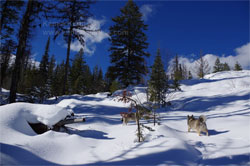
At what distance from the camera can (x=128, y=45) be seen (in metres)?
15.6

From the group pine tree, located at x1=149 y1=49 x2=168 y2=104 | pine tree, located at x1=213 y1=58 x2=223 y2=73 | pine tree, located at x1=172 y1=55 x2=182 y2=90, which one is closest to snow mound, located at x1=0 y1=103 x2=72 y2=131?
pine tree, located at x1=149 y1=49 x2=168 y2=104

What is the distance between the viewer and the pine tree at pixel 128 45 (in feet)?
50.0

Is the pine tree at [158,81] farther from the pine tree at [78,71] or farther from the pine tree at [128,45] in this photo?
the pine tree at [78,71]

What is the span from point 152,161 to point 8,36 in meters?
17.4

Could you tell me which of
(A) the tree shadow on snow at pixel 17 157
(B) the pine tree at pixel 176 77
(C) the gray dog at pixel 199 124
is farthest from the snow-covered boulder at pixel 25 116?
(B) the pine tree at pixel 176 77

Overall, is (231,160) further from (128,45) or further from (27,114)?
(128,45)

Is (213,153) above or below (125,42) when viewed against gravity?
below

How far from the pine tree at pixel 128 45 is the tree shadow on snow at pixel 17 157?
513 inches

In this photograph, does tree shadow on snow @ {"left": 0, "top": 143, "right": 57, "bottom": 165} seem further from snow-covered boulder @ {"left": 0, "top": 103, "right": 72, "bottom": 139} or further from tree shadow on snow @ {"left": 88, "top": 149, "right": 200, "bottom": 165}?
tree shadow on snow @ {"left": 88, "top": 149, "right": 200, "bottom": 165}

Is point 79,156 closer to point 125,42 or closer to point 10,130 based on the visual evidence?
point 10,130

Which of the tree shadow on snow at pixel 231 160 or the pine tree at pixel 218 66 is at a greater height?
the pine tree at pixel 218 66

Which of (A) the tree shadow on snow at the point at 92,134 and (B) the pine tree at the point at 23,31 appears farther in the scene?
(B) the pine tree at the point at 23,31

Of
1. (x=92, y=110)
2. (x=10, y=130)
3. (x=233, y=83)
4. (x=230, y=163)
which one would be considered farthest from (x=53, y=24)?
(x=233, y=83)

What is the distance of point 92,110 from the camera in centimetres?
839
